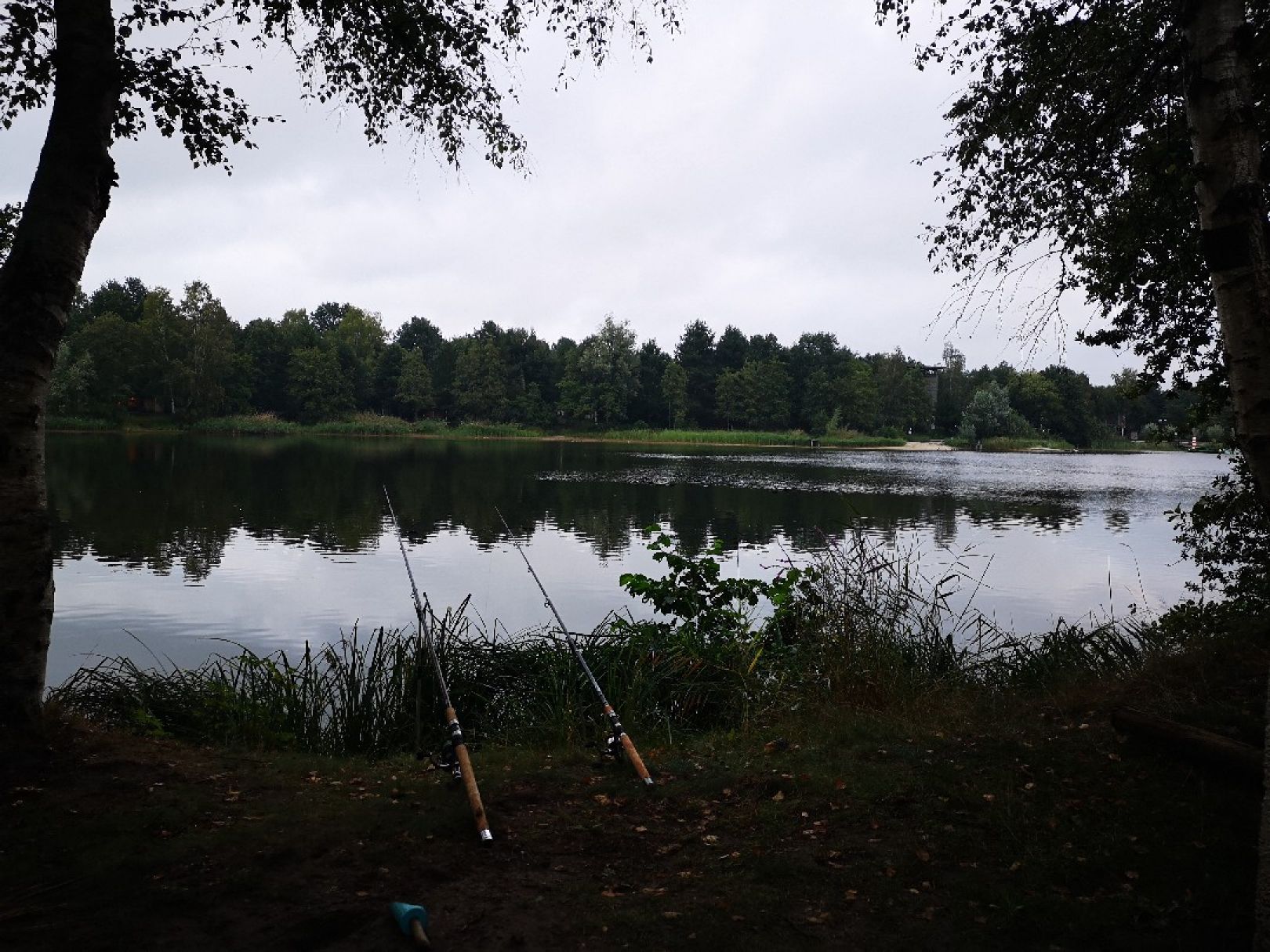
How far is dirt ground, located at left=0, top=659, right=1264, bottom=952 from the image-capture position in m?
2.80

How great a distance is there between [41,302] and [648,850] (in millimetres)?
4036

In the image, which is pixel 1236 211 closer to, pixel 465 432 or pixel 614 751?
pixel 614 751

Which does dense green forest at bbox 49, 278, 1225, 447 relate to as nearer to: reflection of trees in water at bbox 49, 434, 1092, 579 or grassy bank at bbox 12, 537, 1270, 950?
reflection of trees in water at bbox 49, 434, 1092, 579

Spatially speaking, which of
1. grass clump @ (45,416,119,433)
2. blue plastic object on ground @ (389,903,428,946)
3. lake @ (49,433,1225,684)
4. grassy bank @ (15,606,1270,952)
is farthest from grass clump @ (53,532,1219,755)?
grass clump @ (45,416,119,433)

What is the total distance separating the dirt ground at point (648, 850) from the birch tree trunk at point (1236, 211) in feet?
5.37

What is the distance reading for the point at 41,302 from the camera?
3.88m

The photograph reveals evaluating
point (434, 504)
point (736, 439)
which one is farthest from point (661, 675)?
point (736, 439)

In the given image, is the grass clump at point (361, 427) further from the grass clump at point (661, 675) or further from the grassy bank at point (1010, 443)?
the grass clump at point (661, 675)

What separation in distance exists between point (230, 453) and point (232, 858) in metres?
42.0

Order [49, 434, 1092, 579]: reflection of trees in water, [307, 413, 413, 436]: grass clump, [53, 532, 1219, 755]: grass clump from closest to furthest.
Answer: [53, 532, 1219, 755]: grass clump, [49, 434, 1092, 579]: reflection of trees in water, [307, 413, 413, 436]: grass clump

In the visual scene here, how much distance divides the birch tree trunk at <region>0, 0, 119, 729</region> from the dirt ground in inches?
22.1

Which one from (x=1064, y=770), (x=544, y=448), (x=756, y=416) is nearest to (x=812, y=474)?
(x=544, y=448)

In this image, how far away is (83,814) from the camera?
11.2ft

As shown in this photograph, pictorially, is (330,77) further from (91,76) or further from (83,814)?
(83,814)
